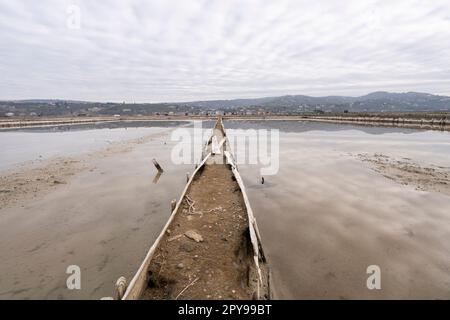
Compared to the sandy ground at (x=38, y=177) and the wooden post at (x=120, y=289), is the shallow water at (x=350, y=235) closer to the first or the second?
the wooden post at (x=120, y=289)

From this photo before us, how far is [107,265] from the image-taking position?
21.1ft

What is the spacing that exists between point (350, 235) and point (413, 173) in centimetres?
888

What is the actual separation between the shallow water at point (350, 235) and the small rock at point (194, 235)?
1.76 m

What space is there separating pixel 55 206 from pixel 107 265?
17.5 ft

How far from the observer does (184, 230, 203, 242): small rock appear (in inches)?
255

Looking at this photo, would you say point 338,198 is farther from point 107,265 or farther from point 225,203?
point 107,265

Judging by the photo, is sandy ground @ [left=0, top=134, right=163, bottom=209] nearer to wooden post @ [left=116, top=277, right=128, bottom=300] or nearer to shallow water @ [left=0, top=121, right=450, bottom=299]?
shallow water @ [left=0, top=121, right=450, bottom=299]

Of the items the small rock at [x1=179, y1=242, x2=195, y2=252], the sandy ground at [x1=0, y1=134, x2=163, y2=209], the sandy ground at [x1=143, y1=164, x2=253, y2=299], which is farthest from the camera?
the sandy ground at [x1=0, y1=134, x2=163, y2=209]

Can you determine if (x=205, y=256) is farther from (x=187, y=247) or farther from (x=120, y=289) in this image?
(x=120, y=289)

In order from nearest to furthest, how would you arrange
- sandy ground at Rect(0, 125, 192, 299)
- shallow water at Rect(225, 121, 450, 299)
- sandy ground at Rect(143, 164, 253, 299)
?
1. sandy ground at Rect(143, 164, 253, 299)
2. shallow water at Rect(225, 121, 450, 299)
3. sandy ground at Rect(0, 125, 192, 299)

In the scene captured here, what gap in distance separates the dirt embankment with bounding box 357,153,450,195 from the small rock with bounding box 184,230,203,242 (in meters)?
9.63

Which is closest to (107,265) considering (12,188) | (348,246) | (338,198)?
(348,246)

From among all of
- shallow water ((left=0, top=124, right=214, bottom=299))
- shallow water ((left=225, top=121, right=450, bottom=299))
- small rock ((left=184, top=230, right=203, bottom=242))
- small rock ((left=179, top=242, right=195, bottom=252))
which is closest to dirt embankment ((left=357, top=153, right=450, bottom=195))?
shallow water ((left=225, top=121, right=450, bottom=299))
